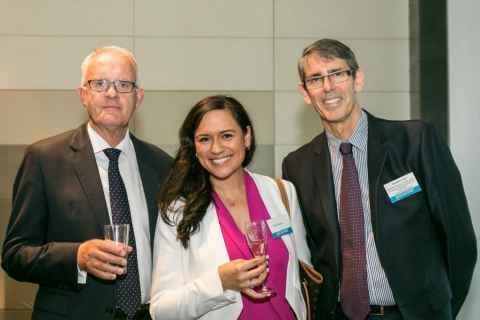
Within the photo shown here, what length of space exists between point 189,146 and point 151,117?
6.82 feet

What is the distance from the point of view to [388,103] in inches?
205

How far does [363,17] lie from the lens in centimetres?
518

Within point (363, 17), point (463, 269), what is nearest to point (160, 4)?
point (363, 17)

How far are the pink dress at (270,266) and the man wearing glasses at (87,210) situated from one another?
429mm

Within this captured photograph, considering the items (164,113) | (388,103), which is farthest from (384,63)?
(164,113)

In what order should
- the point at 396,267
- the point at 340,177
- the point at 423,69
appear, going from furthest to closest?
the point at 423,69 < the point at 340,177 < the point at 396,267

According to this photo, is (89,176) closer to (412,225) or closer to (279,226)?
(279,226)

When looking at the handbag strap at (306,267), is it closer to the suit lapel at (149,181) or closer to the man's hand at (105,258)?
the suit lapel at (149,181)

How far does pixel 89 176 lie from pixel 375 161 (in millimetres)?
1384

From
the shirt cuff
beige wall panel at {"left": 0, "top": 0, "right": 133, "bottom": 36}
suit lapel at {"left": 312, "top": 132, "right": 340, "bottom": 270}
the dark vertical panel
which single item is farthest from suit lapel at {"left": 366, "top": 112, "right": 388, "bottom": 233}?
beige wall panel at {"left": 0, "top": 0, "right": 133, "bottom": 36}

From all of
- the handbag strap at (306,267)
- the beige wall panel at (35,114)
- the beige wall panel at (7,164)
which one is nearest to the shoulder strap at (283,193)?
the handbag strap at (306,267)

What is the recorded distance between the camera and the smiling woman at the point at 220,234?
2652 millimetres

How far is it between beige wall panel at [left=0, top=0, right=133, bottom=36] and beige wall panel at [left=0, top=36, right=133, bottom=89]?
8 centimetres

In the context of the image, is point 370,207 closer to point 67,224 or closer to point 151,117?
point 67,224
